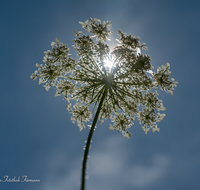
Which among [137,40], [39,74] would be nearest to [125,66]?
[137,40]

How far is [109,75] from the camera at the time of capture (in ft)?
26.0

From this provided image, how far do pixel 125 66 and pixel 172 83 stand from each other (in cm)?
257

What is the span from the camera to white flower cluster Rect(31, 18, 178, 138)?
7824mm

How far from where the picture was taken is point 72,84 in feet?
28.0

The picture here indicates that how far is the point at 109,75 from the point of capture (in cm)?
793

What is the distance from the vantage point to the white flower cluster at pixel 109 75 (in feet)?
25.7

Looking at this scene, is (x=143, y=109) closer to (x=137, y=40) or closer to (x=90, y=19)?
(x=137, y=40)

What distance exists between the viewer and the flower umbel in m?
7.83

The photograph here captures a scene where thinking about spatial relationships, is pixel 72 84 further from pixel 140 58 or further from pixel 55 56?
pixel 140 58

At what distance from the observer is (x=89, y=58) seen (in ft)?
26.9

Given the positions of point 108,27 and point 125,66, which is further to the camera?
point 108,27

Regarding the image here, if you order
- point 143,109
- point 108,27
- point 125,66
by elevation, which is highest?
point 108,27

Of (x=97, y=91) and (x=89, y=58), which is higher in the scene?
(x=89, y=58)

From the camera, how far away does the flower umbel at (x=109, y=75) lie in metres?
7.83
